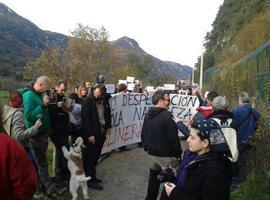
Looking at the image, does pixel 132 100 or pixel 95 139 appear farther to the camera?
pixel 132 100

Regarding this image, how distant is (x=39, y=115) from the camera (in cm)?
653

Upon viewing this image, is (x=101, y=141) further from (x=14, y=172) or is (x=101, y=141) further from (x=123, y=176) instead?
(x=14, y=172)

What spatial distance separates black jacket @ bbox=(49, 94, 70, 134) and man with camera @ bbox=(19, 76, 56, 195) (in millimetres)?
454

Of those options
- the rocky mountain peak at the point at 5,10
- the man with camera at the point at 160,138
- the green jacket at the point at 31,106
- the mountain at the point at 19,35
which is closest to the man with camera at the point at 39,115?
the green jacket at the point at 31,106

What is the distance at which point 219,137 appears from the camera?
143 inches

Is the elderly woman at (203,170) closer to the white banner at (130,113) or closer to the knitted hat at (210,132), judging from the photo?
the knitted hat at (210,132)

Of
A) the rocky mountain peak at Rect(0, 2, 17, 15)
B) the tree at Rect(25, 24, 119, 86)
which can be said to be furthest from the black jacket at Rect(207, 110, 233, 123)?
the rocky mountain peak at Rect(0, 2, 17, 15)

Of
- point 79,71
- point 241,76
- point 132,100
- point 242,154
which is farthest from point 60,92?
point 79,71

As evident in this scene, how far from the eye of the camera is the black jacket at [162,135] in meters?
6.00

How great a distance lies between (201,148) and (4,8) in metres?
192

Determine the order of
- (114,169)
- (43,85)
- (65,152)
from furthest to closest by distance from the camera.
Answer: (114,169) → (65,152) → (43,85)

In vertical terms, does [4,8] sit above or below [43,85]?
above

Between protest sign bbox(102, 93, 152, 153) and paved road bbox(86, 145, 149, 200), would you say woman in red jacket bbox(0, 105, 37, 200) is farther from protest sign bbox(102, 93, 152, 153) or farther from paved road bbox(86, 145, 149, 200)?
protest sign bbox(102, 93, 152, 153)

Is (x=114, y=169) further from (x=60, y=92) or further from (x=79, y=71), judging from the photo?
(x=79, y=71)
